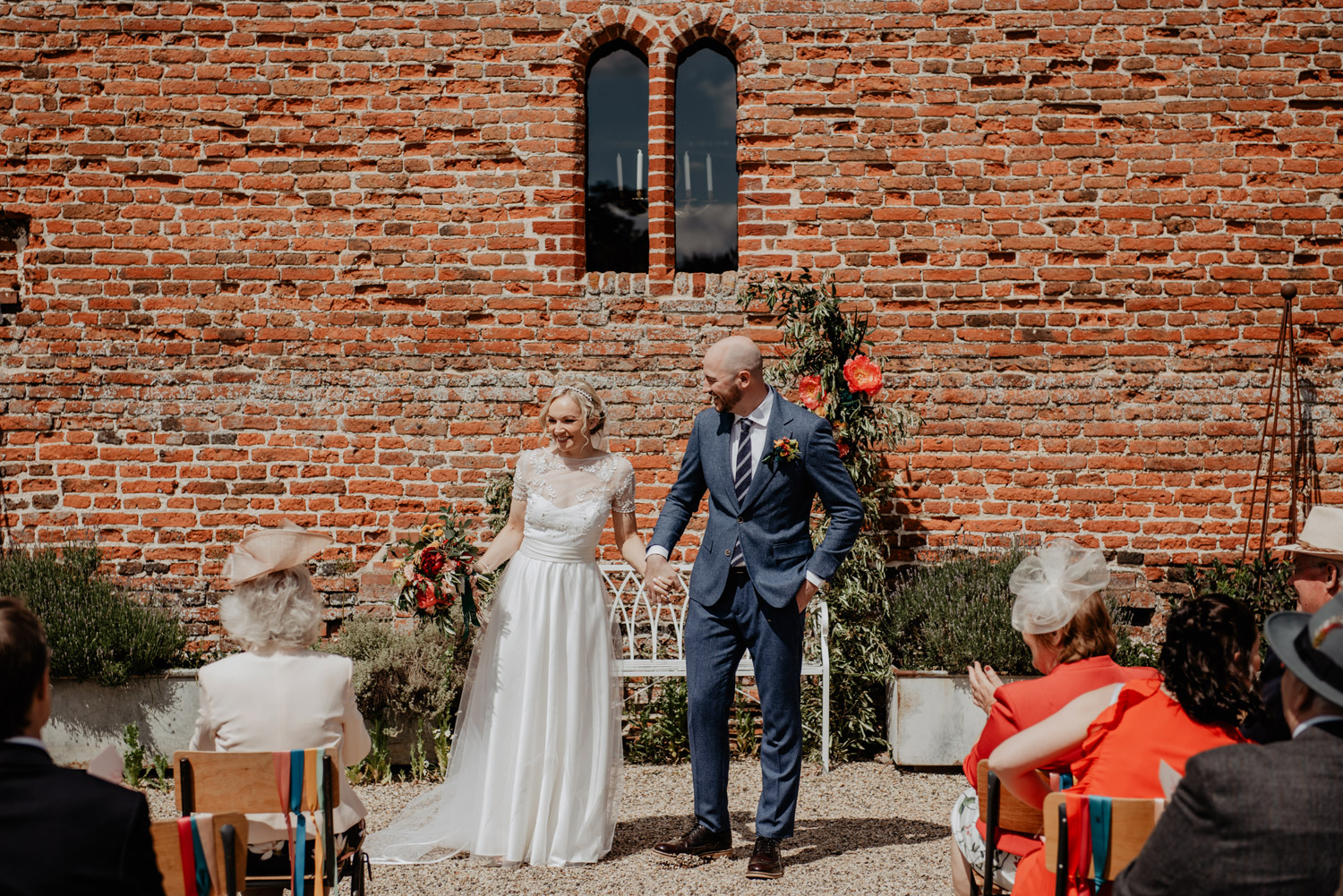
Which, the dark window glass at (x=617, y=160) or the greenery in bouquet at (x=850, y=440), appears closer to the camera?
the greenery in bouquet at (x=850, y=440)

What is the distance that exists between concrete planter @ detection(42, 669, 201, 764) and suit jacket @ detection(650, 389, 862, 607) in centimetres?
300

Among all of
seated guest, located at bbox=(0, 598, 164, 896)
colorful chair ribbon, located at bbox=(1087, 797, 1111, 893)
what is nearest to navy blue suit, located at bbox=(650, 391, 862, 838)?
colorful chair ribbon, located at bbox=(1087, 797, 1111, 893)

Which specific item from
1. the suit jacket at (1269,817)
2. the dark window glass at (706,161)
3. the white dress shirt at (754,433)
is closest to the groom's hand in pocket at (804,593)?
the white dress shirt at (754,433)

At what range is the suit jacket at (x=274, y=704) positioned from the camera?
120 inches

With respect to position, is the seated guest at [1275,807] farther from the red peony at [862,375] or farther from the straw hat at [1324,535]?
the red peony at [862,375]

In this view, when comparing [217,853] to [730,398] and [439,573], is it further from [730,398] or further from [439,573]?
[730,398]

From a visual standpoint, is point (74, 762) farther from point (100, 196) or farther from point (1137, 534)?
point (1137, 534)

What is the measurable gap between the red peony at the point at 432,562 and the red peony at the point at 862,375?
104 inches

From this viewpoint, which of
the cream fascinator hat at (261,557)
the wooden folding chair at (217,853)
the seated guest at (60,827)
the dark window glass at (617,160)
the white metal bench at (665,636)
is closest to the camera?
the seated guest at (60,827)

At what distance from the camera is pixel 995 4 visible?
641cm

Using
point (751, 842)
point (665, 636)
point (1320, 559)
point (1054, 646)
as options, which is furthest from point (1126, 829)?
point (665, 636)

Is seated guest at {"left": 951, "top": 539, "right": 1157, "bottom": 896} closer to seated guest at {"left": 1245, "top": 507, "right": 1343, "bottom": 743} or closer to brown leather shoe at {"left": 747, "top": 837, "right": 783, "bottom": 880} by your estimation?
brown leather shoe at {"left": 747, "top": 837, "right": 783, "bottom": 880}

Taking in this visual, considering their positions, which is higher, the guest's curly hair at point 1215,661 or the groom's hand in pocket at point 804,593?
the guest's curly hair at point 1215,661

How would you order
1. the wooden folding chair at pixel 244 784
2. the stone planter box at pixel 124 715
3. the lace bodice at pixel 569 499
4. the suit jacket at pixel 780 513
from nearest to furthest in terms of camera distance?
1. the wooden folding chair at pixel 244 784
2. the suit jacket at pixel 780 513
3. the lace bodice at pixel 569 499
4. the stone planter box at pixel 124 715
